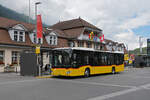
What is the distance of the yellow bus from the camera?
Result: 1712cm

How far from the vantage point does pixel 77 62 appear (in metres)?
17.6

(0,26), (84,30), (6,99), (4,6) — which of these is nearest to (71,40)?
(84,30)

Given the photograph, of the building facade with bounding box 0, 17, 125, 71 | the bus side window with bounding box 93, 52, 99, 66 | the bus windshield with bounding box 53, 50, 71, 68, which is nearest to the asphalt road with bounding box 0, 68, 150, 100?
the bus windshield with bounding box 53, 50, 71, 68

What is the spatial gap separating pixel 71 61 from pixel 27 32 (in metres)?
14.2

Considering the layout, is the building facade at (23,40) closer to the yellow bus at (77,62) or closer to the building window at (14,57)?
the building window at (14,57)

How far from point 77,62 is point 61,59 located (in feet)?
4.84

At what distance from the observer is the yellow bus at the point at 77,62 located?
674 inches

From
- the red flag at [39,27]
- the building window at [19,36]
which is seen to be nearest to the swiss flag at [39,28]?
the red flag at [39,27]

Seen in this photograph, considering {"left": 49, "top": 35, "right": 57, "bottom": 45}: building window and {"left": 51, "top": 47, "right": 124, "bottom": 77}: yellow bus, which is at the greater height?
{"left": 49, "top": 35, "right": 57, "bottom": 45}: building window

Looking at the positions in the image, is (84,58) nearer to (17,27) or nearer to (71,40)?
(17,27)

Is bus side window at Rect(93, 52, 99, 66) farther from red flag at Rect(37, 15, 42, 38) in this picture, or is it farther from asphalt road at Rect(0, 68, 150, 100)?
asphalt road at Rect(0, 68, 150, 100)

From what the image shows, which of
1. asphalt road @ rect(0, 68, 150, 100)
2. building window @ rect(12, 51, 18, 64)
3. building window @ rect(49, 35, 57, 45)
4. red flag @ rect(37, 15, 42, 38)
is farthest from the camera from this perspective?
building window @ rect(49, 35, 57, 45)

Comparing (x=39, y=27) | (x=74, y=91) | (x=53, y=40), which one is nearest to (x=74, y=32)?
(x=53, y=40)

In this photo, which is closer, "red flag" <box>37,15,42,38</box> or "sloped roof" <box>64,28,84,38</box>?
"red flag" <box>37,15,42,38</box>
